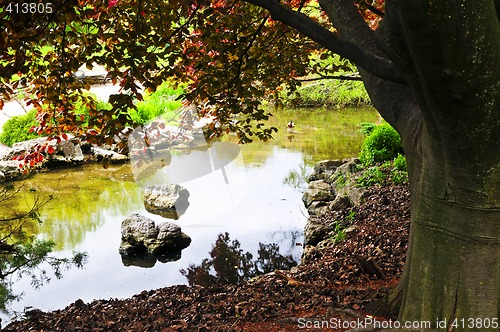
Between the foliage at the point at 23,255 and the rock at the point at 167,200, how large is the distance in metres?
2.26

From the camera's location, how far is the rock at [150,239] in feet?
26.8

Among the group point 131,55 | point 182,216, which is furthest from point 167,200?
point 131,55

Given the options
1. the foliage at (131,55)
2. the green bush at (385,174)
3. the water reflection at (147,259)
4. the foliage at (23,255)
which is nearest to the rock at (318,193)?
the green bush at (385,174)

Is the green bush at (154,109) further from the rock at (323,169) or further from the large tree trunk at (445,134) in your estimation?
the large tree trunk at (445,134)

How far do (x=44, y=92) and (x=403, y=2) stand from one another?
13.0ft

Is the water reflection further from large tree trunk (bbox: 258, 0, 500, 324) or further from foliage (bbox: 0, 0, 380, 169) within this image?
large tree trunk (bbox: 258, 0, 500, 324)

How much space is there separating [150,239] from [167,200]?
2145 mm

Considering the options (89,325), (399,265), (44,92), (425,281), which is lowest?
(89,325)

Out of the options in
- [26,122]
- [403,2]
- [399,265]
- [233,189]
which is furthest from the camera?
[26,122]

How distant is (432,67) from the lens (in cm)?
178

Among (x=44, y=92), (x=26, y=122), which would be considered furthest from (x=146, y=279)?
(x=26, y=122)

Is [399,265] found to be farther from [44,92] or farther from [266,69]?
[44,92]

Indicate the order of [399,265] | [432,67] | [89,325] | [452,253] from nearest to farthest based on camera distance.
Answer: [432,67] < [452,253] < [89,325] < [399,265]

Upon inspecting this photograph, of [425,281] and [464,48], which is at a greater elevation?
[464,48]
